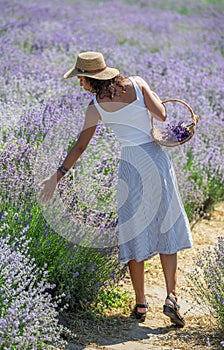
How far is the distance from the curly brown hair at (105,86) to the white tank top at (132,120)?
0.17 feet

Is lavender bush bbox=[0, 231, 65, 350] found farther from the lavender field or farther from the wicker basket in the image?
the wicker basket

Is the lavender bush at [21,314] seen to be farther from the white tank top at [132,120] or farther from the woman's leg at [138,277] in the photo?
the white tank top at [132,120]

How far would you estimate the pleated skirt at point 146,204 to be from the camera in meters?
3.34

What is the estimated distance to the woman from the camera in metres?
3.27

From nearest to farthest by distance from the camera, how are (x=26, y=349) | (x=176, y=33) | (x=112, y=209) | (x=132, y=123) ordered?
(x=26, y=349) → (x=132, y=123) → (x=112, y=209) → (x=176, y=33)

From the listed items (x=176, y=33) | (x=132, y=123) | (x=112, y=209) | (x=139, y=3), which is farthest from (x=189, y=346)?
(x=139, y=3)

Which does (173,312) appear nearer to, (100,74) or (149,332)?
(149,332)

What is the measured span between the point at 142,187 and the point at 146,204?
91mm

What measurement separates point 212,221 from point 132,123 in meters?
2.10

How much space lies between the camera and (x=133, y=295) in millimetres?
3809

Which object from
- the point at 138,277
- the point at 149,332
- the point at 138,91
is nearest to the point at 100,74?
the point at 138,91

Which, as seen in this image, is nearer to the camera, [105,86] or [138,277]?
[105,86]

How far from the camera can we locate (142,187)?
3.35 m

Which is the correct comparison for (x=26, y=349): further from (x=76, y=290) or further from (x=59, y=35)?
(x=59, y=35)
